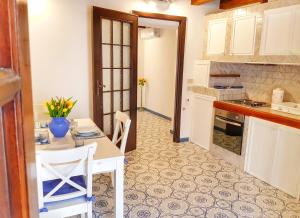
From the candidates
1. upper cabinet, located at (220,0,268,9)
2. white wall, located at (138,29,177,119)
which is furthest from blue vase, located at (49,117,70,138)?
white wall, located at (138,29,177,119)

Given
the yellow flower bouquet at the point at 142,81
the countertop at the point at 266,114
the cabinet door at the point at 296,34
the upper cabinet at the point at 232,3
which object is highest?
the upper cabinet at the point at 232,3

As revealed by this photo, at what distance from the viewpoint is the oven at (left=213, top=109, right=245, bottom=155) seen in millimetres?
3329

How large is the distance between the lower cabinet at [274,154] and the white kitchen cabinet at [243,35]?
969mm

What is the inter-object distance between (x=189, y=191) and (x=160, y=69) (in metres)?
4.02

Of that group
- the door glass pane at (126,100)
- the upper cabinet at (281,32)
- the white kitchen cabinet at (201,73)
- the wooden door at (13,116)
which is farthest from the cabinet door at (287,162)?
the wooden door at (13,116)

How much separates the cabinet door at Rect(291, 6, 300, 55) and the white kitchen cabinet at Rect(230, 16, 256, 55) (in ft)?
1.77

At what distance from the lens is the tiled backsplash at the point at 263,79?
130 inches

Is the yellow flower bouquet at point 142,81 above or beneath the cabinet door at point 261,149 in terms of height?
above

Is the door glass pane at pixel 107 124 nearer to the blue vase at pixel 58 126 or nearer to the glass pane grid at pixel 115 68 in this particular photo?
the glass pane grid at pixel 115 68

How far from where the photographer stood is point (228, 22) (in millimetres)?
3613

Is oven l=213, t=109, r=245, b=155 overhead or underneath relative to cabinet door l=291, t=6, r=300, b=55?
underneath

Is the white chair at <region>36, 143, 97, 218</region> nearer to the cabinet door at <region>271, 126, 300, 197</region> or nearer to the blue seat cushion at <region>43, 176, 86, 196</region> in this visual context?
the blue seat cushion at <region>43, 176, 86, 196</region>

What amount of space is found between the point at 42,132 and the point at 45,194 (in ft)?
2.39

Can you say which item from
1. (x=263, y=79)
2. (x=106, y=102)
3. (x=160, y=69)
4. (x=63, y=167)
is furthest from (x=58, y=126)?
(x=160, y=69)
